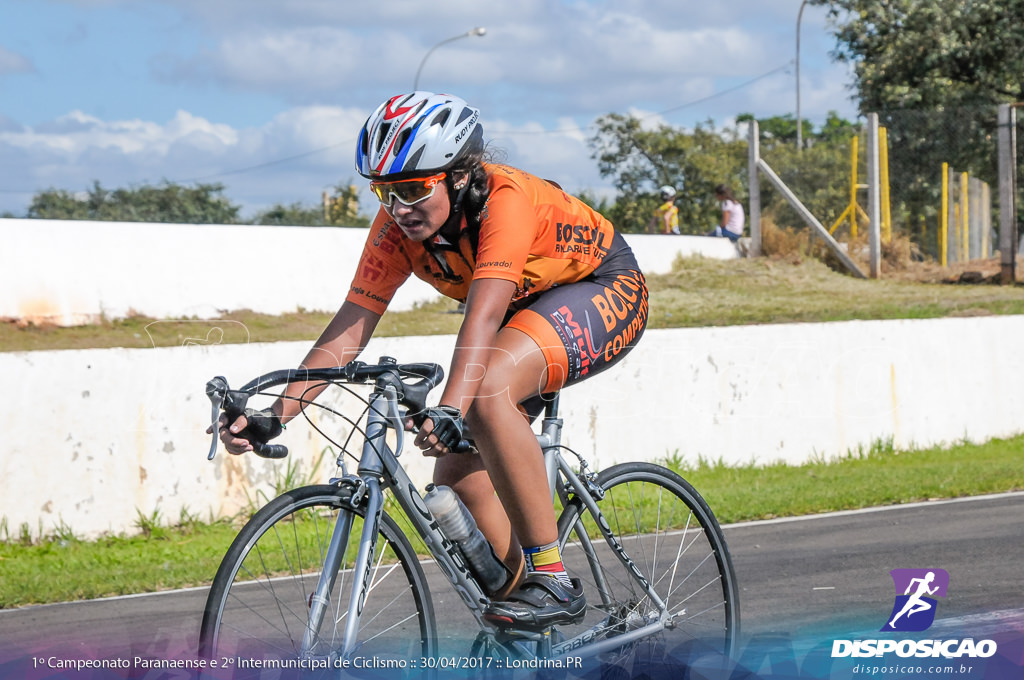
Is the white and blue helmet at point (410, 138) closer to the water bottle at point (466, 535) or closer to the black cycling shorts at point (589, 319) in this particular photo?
the black cycling shorts at point (589, 319)

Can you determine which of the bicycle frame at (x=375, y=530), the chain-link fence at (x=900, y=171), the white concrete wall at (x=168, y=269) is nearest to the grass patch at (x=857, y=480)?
the bicycle frame at (x=375, y=530)

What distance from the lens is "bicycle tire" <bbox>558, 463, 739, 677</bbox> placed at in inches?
160

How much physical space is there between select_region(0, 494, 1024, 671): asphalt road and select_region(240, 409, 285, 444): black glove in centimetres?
112

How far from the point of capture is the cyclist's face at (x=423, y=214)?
3.45 meters

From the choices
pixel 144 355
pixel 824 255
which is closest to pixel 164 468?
pixel 144 355

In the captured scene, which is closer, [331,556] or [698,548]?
[331,556]

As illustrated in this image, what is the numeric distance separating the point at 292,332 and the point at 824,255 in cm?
1058

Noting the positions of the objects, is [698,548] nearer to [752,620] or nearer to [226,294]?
[752,620]

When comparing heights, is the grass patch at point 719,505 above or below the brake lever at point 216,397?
below

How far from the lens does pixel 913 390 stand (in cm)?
1100

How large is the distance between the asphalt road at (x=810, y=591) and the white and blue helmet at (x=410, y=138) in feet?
5.95

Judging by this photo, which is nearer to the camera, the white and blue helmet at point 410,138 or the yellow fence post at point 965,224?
the white and blue helmet at point 410,138

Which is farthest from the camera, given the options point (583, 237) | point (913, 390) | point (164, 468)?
point (913, 390)

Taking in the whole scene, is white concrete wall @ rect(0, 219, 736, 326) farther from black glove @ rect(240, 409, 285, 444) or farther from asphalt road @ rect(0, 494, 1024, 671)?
black glove @ rect(240, 409, 285, 444)
